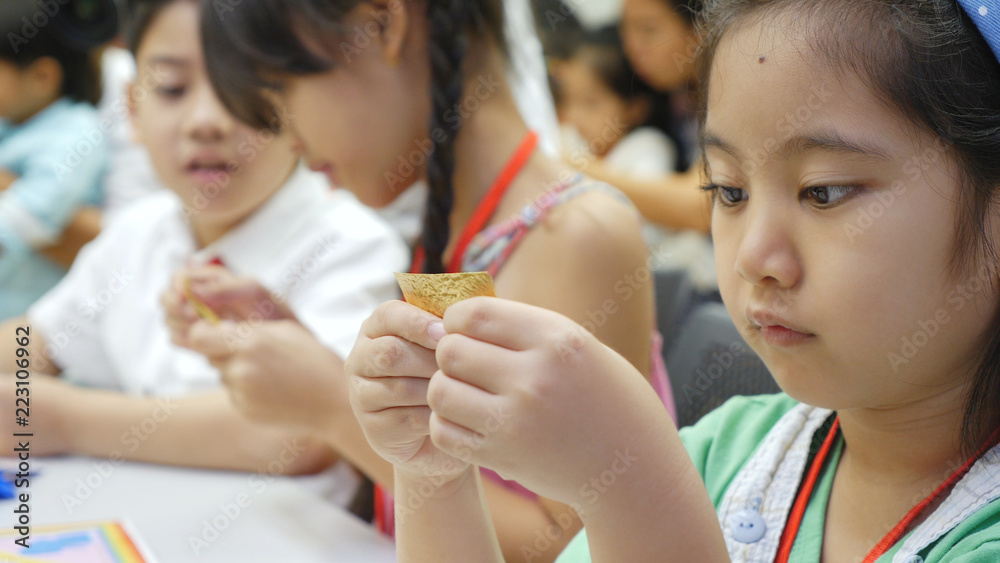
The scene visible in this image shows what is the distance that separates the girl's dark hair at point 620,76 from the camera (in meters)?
2.55

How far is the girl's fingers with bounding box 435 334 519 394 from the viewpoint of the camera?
47cm

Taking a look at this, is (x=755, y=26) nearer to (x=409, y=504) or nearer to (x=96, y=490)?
(x=409, y=504)

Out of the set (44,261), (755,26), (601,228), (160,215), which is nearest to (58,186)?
(44,261)

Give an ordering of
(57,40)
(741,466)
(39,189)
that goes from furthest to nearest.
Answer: (57,40)
(39,189)
(741,466)

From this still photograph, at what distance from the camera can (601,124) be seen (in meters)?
2.85

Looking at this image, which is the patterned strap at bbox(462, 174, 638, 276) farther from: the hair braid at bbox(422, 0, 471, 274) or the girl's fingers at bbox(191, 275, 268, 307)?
the girl's fingers at bbox(191, 275, 268, 307)

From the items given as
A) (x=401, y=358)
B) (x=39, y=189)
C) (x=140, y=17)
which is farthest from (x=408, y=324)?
(x=39, y=189)

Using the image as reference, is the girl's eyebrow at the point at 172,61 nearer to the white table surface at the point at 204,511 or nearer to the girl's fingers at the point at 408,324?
the white table surface at the point at 204,511

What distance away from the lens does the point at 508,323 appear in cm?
48

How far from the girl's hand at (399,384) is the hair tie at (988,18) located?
1.30ft

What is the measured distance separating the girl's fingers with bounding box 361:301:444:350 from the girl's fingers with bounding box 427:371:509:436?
0.14ft

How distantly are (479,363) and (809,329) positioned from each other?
0.23 m

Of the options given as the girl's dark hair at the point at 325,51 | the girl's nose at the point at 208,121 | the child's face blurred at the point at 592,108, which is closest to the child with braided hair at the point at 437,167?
the girl's dark hair at the point at 325,51

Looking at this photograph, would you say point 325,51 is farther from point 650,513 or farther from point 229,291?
point 650,513
